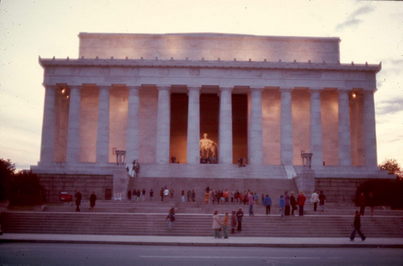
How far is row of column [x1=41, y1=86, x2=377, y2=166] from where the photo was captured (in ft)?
182

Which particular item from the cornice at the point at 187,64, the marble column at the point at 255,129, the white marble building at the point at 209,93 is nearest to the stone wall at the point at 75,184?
the white marble building at the point at 209,93

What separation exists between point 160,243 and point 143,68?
122 ft

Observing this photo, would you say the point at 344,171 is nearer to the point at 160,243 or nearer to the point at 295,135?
the point at 295,135

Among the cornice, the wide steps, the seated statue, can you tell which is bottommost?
the wide steps

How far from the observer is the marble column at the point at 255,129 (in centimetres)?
5531

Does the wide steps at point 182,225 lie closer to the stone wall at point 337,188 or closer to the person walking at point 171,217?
the person walking at point 171,217

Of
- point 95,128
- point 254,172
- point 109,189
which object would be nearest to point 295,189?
point 254,172

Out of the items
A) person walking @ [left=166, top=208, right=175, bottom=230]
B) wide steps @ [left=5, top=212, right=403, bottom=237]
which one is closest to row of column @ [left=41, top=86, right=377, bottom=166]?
wide steps @ [left=5, top=212, right=403, bottom=237]

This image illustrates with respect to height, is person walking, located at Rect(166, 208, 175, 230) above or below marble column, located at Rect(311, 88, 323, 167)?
below

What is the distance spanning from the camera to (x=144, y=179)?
153 ft

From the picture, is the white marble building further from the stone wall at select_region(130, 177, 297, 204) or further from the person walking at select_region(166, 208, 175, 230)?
the person walking at select_region(166, 208, 175, 230)

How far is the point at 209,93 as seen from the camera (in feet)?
208

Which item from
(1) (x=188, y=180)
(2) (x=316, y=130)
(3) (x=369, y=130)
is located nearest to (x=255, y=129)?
(2) (x=316, y=130)

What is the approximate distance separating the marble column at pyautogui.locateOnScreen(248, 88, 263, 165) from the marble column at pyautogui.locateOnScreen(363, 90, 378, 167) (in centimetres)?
1280
